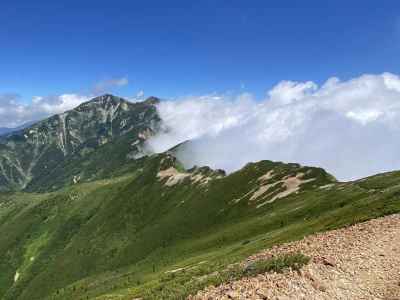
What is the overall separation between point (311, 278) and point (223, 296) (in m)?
7.10

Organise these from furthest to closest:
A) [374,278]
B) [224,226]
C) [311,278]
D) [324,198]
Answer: [224,226], [324,198], [374,278], [311,278]

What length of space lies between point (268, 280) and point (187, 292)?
7.44 meters

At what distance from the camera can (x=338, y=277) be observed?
1312 inches

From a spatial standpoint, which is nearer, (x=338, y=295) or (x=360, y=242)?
(x=338, y=295)

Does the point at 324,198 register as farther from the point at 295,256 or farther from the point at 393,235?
the point at 295,256

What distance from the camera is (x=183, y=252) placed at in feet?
556

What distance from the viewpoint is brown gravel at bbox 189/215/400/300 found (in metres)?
30.2

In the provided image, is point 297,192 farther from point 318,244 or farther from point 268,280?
point 268,280

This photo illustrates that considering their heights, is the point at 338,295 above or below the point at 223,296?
below

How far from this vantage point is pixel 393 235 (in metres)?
42.7

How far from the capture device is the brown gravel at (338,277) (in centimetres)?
3022

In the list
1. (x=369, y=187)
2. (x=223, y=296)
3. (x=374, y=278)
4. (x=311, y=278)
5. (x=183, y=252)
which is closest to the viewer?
(x=223, y=296)

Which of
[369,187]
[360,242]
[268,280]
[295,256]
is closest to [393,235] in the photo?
[360,242]

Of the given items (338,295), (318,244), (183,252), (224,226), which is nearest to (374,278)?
(338,295)
